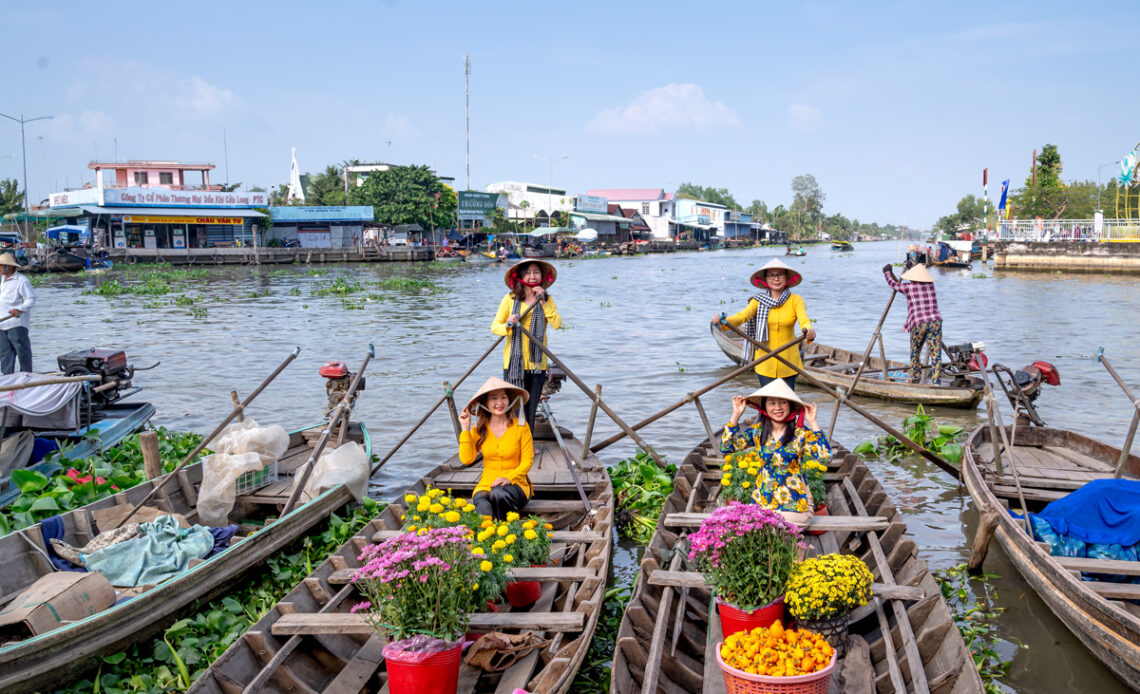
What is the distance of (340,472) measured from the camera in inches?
276

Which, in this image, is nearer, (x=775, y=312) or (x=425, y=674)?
(x=425, y=674)

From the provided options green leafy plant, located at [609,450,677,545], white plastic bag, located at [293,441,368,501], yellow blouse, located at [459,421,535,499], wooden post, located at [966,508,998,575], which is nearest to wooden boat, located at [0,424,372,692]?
white plastic bag, located at [293,441,368,501]

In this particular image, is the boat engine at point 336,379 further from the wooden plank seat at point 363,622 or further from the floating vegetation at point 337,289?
the floating vegetation at point 337,289

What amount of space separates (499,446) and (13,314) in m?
6.90

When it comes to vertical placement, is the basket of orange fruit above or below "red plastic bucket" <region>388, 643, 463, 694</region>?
above

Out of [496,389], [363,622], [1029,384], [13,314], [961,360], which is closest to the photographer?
[363,622]

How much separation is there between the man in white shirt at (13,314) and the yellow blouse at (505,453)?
21.9 ft

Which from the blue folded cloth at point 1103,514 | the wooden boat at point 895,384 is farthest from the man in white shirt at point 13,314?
the wooden boat at point 895,384

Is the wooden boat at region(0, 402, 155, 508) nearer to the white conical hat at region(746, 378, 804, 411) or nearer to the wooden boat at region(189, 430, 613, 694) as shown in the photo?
the wooden boat at region(189, 430, 613, 694)

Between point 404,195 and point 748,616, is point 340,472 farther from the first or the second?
point 404,195

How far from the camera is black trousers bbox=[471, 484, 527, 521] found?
5578 mm

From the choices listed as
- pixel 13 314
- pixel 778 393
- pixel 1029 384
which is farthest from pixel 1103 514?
pixel 13 314

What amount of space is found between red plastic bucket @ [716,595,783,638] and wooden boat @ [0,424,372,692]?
3.32 meters

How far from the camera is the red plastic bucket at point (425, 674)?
357 cm
